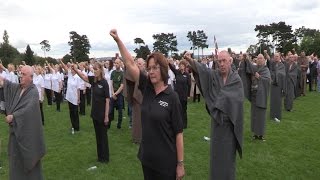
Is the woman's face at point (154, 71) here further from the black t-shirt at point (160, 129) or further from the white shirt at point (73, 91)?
the white shirt at point (73, 91)

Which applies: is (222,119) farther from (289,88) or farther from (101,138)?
(289,88)

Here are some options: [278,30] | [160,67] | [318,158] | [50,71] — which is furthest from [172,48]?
[160,67]

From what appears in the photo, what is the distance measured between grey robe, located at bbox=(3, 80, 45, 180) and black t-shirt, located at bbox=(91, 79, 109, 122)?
235cm

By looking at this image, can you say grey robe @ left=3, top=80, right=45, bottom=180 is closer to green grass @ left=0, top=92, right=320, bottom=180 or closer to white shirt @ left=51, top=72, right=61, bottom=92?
green grass @ left=0, top=92, right=320, bottom=180

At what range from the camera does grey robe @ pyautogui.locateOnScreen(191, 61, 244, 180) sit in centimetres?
673

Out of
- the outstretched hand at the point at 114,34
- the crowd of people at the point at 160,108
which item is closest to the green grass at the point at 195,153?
the crowd of people at the point at 160,108

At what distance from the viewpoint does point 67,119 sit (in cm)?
1659

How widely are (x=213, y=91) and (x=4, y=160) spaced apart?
5.82 meters

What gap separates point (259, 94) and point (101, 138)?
5.07m

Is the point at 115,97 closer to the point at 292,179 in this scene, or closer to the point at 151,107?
the point at 292,179

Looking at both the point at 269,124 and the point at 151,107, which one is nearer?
the point at 151,107

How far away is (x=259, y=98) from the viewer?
40.0ft

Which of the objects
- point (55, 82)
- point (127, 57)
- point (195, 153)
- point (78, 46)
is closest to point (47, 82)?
point (55, 82)

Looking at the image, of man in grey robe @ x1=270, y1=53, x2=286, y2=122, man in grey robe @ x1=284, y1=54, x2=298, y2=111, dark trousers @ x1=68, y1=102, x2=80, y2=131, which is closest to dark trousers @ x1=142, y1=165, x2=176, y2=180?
dark trousers @ x1=68, y1=102, x2=80, y2=131
